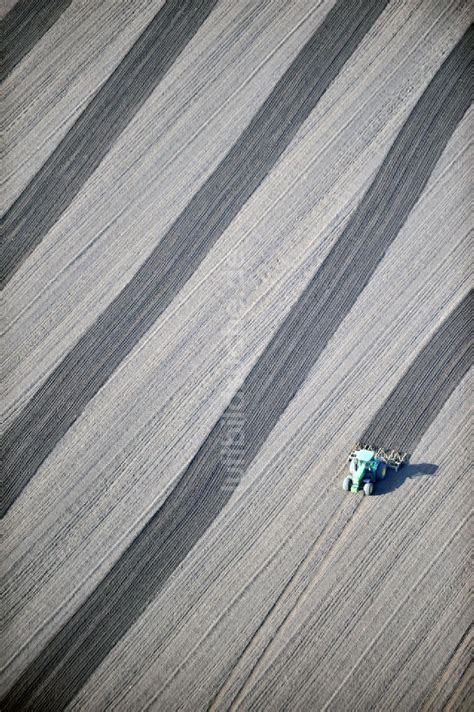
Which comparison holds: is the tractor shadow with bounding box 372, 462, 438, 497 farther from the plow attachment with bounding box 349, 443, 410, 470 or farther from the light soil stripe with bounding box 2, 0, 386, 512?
the light soil stripe with bounding box 2, 0, 386, 512

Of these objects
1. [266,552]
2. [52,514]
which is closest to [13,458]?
[52,514]

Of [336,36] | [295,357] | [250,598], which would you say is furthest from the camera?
[336,36]

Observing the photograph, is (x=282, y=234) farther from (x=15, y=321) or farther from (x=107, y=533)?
(x=107, y=533)

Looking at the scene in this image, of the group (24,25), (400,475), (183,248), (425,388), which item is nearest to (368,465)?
(400,475)

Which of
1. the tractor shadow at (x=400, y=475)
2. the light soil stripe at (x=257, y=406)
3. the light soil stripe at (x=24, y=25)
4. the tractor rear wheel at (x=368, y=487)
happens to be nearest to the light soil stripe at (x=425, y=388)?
the tractor shadow at (x=400, y=475)

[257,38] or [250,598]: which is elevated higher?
[257,38]

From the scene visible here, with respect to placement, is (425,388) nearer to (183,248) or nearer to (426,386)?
(426,386)
